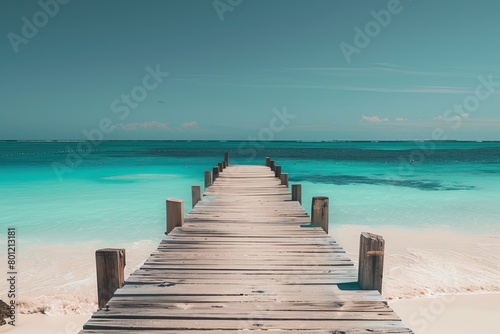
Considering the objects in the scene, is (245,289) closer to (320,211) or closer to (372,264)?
(372,264)

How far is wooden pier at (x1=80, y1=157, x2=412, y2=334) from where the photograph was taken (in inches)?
136

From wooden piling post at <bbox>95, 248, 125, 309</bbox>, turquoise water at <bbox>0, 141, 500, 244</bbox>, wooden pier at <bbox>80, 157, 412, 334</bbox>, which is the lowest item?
turquoise water at <bbox>0, 141, 500, 244</bbox>

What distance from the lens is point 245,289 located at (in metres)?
4.23

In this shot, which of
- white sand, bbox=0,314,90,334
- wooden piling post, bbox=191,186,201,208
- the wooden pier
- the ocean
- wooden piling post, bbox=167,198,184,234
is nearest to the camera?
the wooden pier

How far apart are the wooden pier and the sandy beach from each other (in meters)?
3.06

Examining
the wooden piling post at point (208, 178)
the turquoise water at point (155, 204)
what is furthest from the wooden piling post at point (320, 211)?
the turquoise water at point (155, 204)

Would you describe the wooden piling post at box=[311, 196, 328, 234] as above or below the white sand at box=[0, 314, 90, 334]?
above

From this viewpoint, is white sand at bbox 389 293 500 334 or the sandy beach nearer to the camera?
white sand at bbox 389 293 500 334

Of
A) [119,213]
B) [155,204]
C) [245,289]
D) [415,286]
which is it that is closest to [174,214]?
[245,289]

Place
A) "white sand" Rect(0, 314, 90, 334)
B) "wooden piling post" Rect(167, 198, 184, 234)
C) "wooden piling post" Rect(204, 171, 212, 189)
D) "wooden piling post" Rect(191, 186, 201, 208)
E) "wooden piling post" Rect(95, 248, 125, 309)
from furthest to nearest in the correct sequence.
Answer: "wooden piling post" Rect(204, 171, 212, 189) → "wooden piling post" Rect(191, 186, 201, 208) → "wooden piling post" Rect(167, 198, 184, 234) → "white sand" Rect(0, 314, 90, 334) → "wooden piling post" Rect(95, 248, 125, 309)

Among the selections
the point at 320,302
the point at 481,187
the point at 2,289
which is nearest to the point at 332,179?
the point at 481,187

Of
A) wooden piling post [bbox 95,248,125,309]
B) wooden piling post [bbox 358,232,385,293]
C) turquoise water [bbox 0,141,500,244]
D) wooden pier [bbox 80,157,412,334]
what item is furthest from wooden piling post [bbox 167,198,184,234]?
turquoise water [bbox 0,141,500,244]

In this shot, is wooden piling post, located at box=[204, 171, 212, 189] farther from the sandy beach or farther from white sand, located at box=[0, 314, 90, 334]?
white sand, located at box=[0, 314, 90, 334]

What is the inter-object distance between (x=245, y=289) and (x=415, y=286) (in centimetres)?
648
